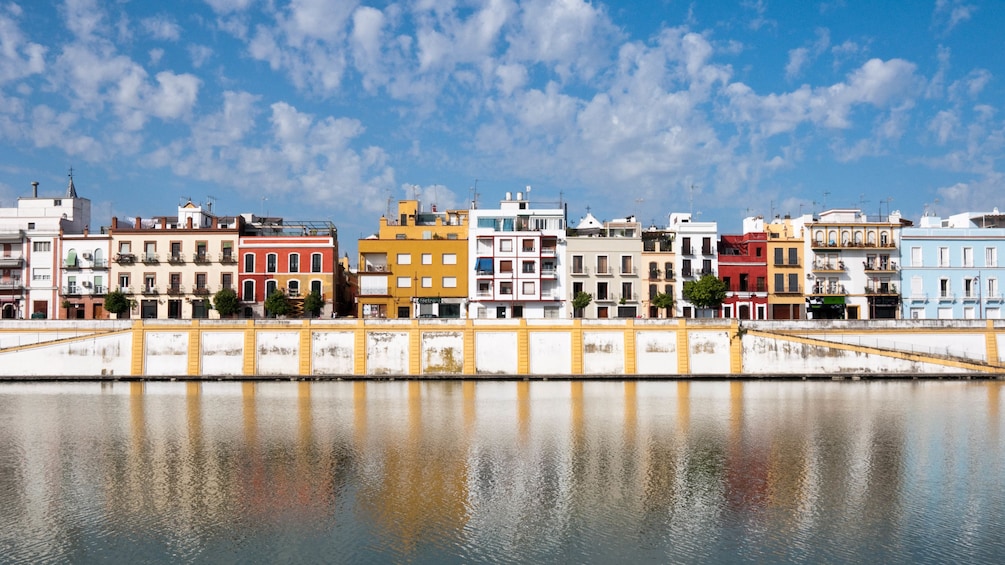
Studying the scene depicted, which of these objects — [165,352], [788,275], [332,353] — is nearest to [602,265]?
[788,275]

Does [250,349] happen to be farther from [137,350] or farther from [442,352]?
[442,352]

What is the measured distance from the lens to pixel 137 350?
188ft

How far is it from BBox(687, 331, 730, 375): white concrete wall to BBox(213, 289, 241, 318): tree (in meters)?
35.4

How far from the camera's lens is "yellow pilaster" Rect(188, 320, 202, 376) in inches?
2267

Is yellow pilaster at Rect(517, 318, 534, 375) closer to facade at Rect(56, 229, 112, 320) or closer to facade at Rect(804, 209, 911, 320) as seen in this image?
facade at Rect(804, 209, 911, 320)

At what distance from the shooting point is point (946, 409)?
43.0 meters

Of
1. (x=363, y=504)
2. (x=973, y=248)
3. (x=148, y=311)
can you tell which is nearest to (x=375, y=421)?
(x=363, y=504)

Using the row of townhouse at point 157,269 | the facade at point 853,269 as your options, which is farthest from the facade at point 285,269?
the facade at point 853,269

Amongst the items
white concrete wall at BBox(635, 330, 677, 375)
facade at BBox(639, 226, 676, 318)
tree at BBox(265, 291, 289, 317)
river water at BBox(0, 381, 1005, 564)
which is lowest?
river water at BBox(0, 381, 1005, 564)

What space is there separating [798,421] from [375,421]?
19.4 m

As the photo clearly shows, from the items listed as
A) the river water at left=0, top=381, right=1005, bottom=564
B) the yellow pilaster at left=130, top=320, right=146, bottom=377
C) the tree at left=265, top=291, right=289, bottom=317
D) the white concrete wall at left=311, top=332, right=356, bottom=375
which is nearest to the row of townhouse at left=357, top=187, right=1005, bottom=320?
the tree at left=265, top=291, right=289, bottom=317

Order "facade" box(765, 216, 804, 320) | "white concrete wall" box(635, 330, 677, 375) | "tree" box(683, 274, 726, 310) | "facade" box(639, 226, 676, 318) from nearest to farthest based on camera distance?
"white concrete wall" box(635, 330, 677, 375) → "tree" box(683, 274, 726, 310) → "facade" box(765, 216, 804, 320) → "facade" box(639, 226, 676, 318)

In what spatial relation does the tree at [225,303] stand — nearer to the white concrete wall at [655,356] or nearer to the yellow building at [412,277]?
the yellow building at [412,277]

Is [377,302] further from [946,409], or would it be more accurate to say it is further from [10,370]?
[946,409]
